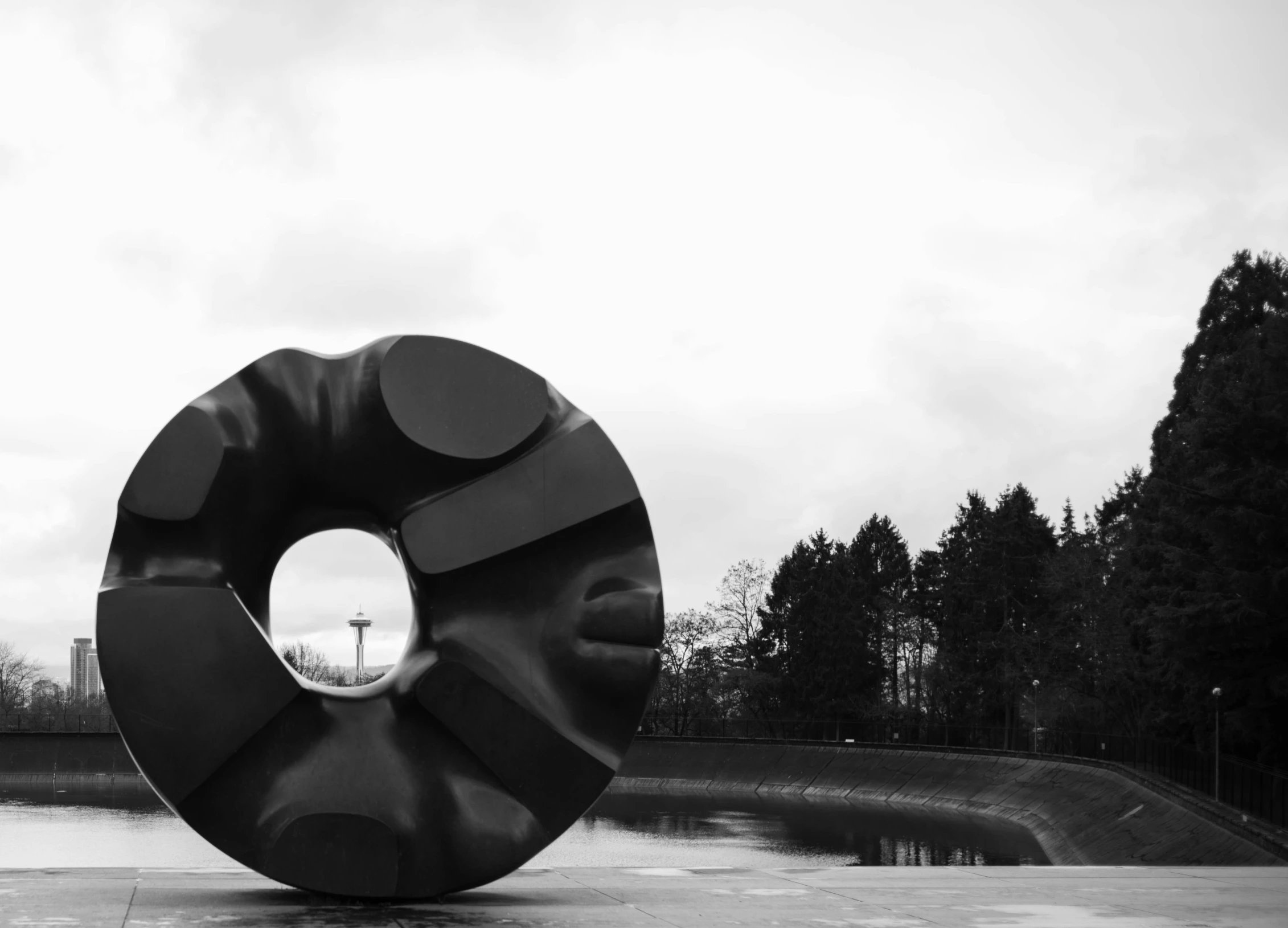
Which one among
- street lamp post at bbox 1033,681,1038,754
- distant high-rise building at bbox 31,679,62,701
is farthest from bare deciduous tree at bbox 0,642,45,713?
street lamp post at bbox 1033,681,1038,754

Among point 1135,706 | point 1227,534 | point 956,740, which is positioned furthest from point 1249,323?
point 956,740

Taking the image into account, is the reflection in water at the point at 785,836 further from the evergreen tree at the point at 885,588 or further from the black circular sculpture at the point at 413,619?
the evergreen tree at the point at 885,588

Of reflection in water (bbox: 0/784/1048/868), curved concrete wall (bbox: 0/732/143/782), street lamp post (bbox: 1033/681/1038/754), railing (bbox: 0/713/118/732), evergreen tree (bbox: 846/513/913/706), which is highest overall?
evergreen tree (bbox: 846/513/913/706)

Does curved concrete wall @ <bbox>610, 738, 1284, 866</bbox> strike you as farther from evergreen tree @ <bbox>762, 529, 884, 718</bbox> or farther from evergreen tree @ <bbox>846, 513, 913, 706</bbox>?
evergreen tree @ <bbox>846, 513, 913, 706</bbox>

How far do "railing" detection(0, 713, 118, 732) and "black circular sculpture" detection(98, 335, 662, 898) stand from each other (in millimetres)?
62124

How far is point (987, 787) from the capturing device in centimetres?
5400

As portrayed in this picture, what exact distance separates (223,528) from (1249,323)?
3857cm

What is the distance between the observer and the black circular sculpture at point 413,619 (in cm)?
1053

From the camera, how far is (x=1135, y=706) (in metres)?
58.9

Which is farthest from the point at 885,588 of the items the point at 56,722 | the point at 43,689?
the point at 43,689

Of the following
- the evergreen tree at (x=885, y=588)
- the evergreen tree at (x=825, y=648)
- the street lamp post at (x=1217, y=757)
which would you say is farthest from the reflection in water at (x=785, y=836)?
the evergreen tree at (x=885, y=588)

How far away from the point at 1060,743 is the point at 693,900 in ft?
155

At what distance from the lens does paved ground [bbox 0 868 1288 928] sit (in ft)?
32.6

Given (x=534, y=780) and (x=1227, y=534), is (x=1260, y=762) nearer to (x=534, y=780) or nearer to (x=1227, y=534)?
(x=1227, y=534)
